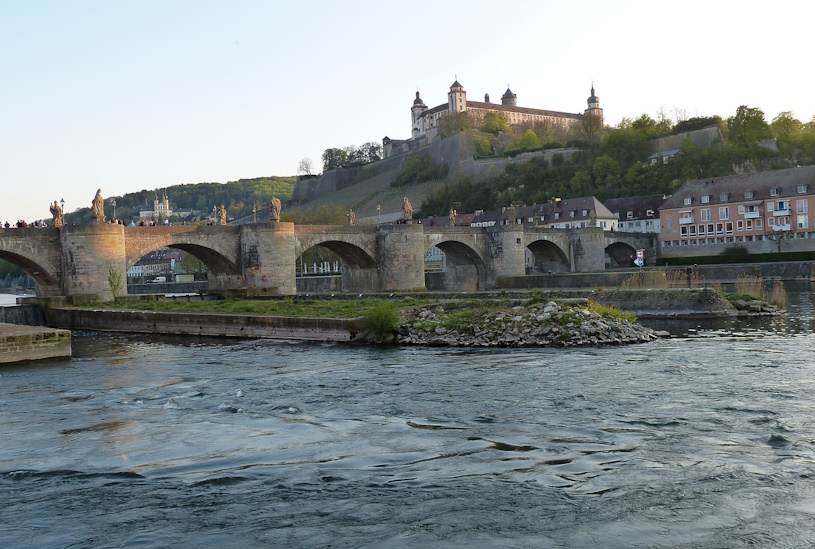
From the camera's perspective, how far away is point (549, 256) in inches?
2987

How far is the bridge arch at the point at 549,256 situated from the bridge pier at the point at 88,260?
37123 millimetres

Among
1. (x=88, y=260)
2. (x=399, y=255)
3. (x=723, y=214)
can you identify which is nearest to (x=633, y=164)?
(x=723, y=214)

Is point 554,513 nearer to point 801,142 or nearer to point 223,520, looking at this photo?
point 223,520

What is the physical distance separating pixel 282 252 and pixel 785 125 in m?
85.0

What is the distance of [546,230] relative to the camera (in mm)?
71625

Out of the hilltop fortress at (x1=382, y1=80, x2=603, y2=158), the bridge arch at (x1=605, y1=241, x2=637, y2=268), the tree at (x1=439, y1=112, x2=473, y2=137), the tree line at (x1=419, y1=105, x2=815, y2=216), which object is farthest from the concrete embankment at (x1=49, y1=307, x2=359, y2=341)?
the hilltop fortress at (x1=382, y1=80, x2=603, y2=158)

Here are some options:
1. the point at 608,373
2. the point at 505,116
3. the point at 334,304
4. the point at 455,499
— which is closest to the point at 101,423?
the point at 455,499

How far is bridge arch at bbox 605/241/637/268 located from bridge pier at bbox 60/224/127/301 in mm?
51672

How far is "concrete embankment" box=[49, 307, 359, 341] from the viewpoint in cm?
3038

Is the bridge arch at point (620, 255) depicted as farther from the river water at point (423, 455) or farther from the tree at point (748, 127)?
the river water at point (423, 455)

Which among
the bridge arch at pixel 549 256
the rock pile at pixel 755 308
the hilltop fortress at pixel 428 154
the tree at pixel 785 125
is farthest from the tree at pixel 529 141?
the rock pile at pixel 755 308

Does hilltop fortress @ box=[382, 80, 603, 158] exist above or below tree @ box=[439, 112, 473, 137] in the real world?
above

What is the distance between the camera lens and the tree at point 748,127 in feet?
339

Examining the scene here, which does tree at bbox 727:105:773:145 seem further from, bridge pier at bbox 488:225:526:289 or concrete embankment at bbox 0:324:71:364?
concrete embankment at bbox 0:324:71:364
